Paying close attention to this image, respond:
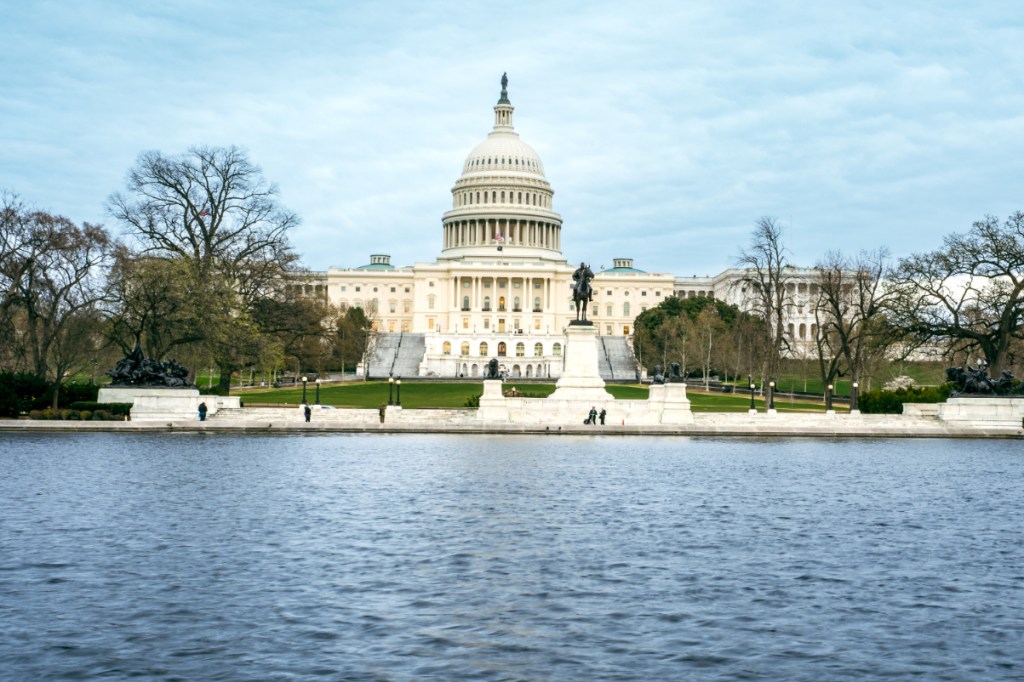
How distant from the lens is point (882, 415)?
56.2 m

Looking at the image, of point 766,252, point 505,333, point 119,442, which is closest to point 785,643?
point 119,442

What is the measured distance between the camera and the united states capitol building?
17050 cm

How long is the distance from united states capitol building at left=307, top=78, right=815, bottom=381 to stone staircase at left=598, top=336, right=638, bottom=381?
2740 cm

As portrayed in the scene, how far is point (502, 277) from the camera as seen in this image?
171 meters

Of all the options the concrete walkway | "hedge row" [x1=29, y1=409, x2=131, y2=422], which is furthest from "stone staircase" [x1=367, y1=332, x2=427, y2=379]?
"hedge row" [x1=29, y1=409, x2=131, y2=422]

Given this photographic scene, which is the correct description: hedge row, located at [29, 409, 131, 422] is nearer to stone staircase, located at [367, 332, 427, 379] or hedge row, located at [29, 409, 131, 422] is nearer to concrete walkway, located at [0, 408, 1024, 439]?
concrete walkway, located at [0, 408, 1024, 439]

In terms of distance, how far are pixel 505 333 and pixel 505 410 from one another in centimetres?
8975

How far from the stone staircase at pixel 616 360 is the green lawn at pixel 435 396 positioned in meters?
18.0

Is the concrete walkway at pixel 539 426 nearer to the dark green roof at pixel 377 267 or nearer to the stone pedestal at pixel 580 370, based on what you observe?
the stone pedestal at pixel 580 370

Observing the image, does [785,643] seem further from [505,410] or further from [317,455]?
[505,410]

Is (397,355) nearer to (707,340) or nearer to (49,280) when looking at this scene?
(707,340)

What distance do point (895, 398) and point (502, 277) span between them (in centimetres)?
11177

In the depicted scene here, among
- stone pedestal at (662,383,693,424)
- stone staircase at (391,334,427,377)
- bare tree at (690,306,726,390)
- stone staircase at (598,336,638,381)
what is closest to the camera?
stone pedestal at (662,383,693,424)

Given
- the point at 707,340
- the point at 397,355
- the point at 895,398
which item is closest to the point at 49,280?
the point at 895,398
